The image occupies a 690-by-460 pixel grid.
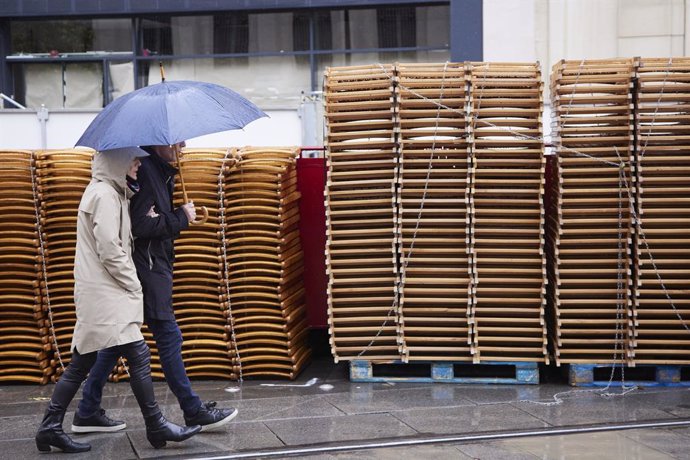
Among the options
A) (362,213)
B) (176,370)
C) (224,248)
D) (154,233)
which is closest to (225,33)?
(224,248)

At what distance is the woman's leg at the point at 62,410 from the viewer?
7500 mm

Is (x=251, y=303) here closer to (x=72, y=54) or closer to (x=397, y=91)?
(x=397, y=91)

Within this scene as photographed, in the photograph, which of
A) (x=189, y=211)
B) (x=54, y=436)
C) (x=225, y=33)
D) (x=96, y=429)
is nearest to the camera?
(x=54, y=436)

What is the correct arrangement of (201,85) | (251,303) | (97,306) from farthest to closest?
(251,303) → (201,85) → (97,306)

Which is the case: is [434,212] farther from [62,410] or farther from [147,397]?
[62,410]

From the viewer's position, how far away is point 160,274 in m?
7.76

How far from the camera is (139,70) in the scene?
2323 centimetres

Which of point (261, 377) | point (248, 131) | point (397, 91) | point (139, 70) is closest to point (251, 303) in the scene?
point (261, 377)

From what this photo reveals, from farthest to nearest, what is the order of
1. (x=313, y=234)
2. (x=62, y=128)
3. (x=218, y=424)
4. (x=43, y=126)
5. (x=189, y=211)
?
(x=62, y=128) < (x=43, y=126) < (x=313, y=234) < (x=218, y=424) < (x=189, y=211)

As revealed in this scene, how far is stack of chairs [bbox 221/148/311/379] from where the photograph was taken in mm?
9734

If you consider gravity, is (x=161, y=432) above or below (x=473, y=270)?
below

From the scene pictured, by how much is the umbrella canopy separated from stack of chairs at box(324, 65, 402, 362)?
68.7 inches

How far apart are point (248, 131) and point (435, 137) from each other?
5.72 meters

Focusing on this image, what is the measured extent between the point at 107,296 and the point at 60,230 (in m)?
2.83
